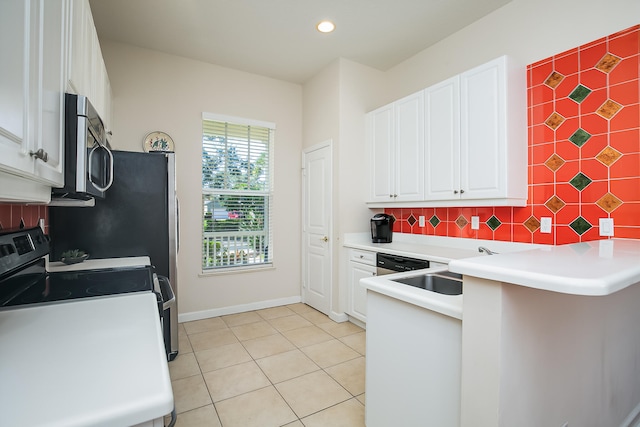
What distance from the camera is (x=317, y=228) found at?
386 centimetres

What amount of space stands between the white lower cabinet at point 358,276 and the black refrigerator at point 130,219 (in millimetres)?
1738

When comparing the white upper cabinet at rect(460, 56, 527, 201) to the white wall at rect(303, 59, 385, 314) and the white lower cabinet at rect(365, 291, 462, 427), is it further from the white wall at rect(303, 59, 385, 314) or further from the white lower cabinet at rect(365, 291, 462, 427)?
the white lower cabinet at rect(365, 291, 462, 427)

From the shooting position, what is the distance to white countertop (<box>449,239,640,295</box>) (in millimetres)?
759

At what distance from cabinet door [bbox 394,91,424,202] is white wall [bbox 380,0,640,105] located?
0.46 m

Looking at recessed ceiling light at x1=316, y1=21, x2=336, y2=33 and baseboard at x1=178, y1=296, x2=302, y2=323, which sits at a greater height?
recessed ceiling light at x1=316, y1=21, x2=336, y2=33

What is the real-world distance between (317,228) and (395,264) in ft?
4.18

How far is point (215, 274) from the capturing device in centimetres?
366

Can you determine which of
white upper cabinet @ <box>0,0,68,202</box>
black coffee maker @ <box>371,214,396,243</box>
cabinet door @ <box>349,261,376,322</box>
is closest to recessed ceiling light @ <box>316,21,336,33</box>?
black coffee maker @ <box>371,214,396,243</box>

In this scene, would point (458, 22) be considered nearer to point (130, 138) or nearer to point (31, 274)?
point (130, 138)

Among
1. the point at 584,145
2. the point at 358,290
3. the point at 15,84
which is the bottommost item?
the point at 358,290

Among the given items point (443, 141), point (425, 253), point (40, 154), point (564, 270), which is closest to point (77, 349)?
point (40, 154)

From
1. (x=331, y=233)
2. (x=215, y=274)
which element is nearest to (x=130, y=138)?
(x=215, y=274)

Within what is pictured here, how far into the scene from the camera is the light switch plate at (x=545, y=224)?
231cm

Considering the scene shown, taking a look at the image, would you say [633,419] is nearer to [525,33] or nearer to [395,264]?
Answer: [395,264]
